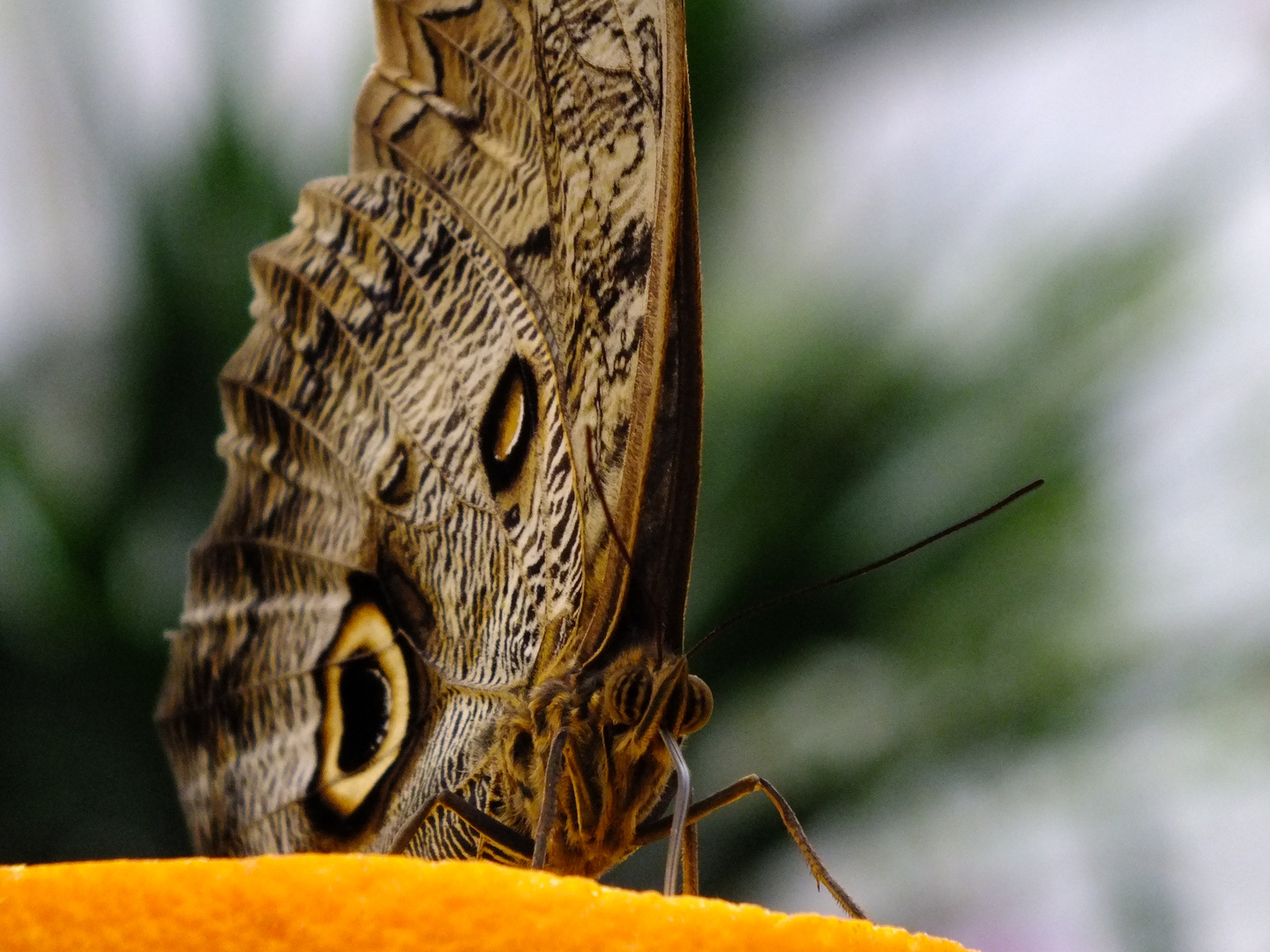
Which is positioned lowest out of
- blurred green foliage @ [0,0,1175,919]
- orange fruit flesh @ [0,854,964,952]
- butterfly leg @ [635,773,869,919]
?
blurred green foliage @ [0,0,1175,919]

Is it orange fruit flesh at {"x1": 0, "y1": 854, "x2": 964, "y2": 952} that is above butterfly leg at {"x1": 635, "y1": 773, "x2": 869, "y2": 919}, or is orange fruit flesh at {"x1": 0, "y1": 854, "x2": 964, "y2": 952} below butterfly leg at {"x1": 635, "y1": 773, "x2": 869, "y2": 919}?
above

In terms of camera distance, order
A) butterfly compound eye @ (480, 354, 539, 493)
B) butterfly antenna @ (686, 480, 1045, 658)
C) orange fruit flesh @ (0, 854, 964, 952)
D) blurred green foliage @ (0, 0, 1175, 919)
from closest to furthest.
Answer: orange fruit flesh @ (0, 854, 964, 952), butterfly antenna @ (686, 480, 1045, 658), butterfly compound eye @ (480, 354, 539, 493), blurred green foliage @ (0, 0, 1175, 919)

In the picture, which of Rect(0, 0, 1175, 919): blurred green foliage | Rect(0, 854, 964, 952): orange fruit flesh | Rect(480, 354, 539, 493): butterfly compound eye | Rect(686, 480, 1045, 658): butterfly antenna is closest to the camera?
Rect(0, 854, 964, 952): orange fruit flesh

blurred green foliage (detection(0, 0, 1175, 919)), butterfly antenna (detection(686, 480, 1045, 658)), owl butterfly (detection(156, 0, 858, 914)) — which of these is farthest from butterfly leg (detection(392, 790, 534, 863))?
blurred green foliage (detection(0, 0, 1175, 919))

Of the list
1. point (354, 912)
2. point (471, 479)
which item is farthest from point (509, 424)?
point (354, 912)

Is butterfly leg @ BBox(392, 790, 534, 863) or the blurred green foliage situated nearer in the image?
butterfly leg @ BBox(392, 790, 534, 863)

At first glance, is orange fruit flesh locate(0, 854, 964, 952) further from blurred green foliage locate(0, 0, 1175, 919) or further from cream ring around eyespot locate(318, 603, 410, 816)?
blurred green foliage locate(0, 0, 1175, 919)

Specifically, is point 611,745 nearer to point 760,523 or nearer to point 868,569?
point 868,569

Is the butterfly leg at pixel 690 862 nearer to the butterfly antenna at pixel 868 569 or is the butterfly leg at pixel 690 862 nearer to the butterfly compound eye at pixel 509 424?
the butterfly antenna at pixel 868 569
